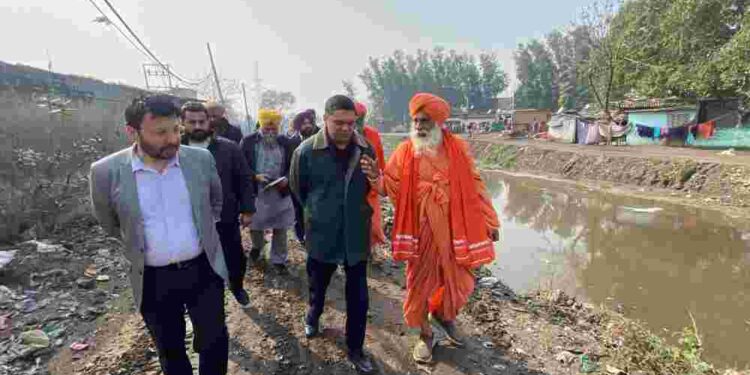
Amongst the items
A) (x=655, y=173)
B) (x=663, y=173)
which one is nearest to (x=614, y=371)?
(x=663, y=173)

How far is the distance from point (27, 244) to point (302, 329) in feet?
12.9

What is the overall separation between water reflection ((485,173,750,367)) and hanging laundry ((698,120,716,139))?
9.55 m

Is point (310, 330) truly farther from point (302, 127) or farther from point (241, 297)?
point (302, 127)

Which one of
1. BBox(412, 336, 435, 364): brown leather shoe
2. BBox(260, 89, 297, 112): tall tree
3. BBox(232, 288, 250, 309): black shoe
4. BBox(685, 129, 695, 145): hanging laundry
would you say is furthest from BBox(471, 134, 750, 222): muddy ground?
BBox(260, 89, 297, 112): tall tree

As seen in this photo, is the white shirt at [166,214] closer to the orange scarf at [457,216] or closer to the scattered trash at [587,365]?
the orange scarf at [457,216]

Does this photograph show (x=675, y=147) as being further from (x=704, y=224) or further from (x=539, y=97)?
(x=539, y=97)

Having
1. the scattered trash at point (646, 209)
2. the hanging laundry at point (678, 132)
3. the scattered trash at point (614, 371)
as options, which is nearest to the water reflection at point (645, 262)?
the scattered trash at point (646, 209)

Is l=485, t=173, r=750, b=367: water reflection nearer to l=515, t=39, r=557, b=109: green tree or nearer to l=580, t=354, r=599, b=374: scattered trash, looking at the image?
l=580, t=354, r=599, b=374: scattered trash

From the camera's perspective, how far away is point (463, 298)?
3.10 m

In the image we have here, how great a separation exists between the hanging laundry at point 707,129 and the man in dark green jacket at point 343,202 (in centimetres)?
2100

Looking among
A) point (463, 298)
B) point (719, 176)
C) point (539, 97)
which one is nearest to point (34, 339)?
point (463, 298)

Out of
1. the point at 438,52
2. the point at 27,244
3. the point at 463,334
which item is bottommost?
the point at 463,334

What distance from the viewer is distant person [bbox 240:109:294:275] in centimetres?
461

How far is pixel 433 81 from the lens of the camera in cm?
7006
